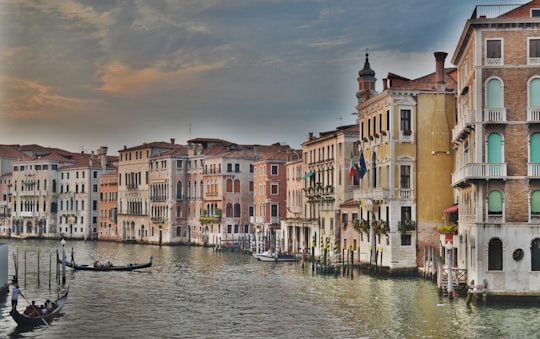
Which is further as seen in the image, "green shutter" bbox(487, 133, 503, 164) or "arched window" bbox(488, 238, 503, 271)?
"green shutter" bbox(487, 133, 503, 164)

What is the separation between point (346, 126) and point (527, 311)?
2314 centimetres

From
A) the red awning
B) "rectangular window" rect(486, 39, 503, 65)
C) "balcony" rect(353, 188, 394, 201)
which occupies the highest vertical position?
"rectangular window" rect(486, 39, 503, 65)

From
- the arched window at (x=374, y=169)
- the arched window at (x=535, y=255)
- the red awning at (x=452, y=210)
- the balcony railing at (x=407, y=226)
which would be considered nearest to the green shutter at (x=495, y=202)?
the arched window at (x=535, y=255)

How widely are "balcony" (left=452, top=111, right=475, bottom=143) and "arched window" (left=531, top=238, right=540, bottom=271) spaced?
359 centimetres

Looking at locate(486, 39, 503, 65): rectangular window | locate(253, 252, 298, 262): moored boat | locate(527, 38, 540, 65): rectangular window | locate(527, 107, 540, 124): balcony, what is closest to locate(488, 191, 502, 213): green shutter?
locate(527, 107, 540, 124): balcony

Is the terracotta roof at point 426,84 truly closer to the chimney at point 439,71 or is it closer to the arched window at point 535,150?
the chimney at point 439,71

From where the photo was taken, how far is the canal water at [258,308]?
21422 millimetres

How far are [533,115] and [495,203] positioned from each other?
102 inches

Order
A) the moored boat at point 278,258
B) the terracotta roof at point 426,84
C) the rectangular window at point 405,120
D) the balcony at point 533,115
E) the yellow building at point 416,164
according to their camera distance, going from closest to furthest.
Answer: the balcony at point 533,115, the yellow building at point 416,164, the terracotta roof at point 426,84, the rectangular window at point 405,120, the moored boat at point 278,258

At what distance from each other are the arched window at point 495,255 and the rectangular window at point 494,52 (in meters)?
4.84

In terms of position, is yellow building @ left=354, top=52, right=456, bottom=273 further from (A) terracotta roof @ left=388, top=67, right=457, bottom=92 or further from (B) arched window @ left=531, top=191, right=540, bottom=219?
(B) arched window @ left=531, top=191, right=540, bottom=219

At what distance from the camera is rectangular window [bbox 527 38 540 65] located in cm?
2403

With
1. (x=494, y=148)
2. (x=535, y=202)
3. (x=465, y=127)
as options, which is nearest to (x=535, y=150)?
(x=494, y=148)

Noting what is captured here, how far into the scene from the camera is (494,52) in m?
24.1
